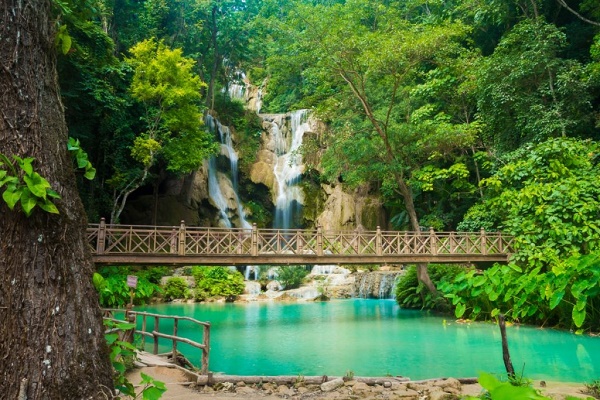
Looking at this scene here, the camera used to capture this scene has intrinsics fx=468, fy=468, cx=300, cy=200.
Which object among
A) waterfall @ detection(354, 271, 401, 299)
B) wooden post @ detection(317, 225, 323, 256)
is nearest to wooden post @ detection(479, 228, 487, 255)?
wooden post @ detection(317, 225, 323, 256)

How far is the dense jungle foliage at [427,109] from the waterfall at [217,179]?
9.57 ft

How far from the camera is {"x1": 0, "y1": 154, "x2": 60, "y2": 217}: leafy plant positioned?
1.92 meters

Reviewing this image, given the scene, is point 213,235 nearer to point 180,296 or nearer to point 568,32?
point 180,296

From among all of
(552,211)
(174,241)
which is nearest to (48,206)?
(174,241)

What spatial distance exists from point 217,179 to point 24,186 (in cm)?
2339

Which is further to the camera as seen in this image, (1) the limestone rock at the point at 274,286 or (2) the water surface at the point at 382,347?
(1) the limestone rock at the point at 274,286

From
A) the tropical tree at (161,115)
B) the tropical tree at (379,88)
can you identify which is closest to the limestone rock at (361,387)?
the tropical tree at (379,88)

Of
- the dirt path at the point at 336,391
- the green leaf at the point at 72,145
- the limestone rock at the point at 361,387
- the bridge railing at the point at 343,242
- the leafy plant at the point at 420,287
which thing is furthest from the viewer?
the leafy plant at the point at 420,287

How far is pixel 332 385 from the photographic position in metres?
5.75

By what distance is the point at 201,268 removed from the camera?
2145cm

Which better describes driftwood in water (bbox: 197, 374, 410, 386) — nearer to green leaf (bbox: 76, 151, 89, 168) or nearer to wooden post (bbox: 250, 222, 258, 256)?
green leaf (bbox: 76, 151, 89, 168)

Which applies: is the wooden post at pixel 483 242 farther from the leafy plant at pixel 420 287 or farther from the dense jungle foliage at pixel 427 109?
the leafy plant at pixel 420 287

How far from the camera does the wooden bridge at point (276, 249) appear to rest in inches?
488

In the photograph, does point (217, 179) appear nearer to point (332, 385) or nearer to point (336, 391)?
point (332, 385)
